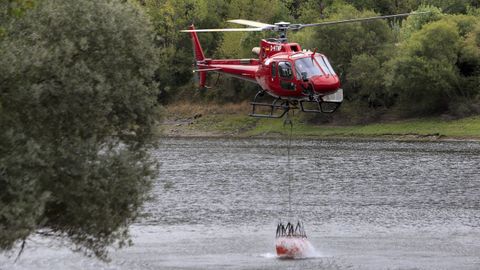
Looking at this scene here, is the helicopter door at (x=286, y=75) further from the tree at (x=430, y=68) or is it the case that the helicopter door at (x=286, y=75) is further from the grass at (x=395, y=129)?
the tree at (x=430, y=68)

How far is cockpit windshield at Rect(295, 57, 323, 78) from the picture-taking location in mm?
41844

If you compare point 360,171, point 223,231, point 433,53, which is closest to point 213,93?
point 433,53

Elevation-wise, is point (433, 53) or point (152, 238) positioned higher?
point (152, 238)

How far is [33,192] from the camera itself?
77.2 feet

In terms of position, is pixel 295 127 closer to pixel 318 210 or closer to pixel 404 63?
pixel 404 63

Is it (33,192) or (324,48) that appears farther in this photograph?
(324,48)

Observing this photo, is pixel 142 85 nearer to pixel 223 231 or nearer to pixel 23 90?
pixel 23 90

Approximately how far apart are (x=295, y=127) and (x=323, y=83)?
6665 centimetres

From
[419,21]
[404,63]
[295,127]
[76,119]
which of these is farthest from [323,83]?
[419,21]

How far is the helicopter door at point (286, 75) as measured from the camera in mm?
42156

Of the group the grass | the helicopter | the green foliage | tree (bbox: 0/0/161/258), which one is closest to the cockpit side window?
the helicopter

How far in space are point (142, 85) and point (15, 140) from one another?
4.66m

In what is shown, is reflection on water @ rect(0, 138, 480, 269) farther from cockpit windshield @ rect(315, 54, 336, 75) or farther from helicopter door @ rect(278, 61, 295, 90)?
cockpit windshield @ rect(315, 54, 336, 75)

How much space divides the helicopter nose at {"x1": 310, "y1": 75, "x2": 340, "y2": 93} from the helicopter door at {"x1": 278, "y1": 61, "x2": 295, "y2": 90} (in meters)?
0.95
